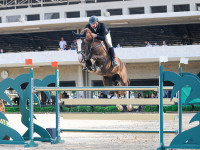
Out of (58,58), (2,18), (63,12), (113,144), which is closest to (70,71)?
(58,58)

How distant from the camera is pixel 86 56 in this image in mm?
10180

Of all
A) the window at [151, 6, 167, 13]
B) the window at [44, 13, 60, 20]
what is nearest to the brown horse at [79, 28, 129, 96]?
the window at [151, 6, 167, 13]

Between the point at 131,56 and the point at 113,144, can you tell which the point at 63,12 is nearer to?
the point at 131,56

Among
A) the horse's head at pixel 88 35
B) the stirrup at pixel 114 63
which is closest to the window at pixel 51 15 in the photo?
the stirrup at pixel 114 63

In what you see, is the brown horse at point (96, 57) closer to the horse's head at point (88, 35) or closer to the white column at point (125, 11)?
the horse's head at point (88, 35)

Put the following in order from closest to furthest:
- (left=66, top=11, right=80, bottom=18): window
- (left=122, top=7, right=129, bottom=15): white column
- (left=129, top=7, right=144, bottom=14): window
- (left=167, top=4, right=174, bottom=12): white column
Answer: (left=167, top=4, right=174, bottom=12): white column, (left=122, top=7, right=129, bottom=15): white column, (left=129, top=7, right=144, bottom=14): window, (left=66, top=11, right=80, bottom=18): window

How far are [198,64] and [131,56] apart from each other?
5443mm

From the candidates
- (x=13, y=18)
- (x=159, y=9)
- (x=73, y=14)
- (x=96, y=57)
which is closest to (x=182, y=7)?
(x=159, y=9)

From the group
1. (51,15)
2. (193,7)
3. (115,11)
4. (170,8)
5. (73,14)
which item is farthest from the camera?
(51,15)

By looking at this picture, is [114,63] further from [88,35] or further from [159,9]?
[159,9]

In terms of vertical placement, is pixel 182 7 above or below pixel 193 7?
above

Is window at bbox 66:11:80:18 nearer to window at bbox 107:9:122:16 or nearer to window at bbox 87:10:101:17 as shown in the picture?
window at bbox 87:10:101:17

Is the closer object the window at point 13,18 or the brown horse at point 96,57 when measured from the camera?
the brown horse at point 96,57

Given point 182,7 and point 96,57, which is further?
point 182,7
